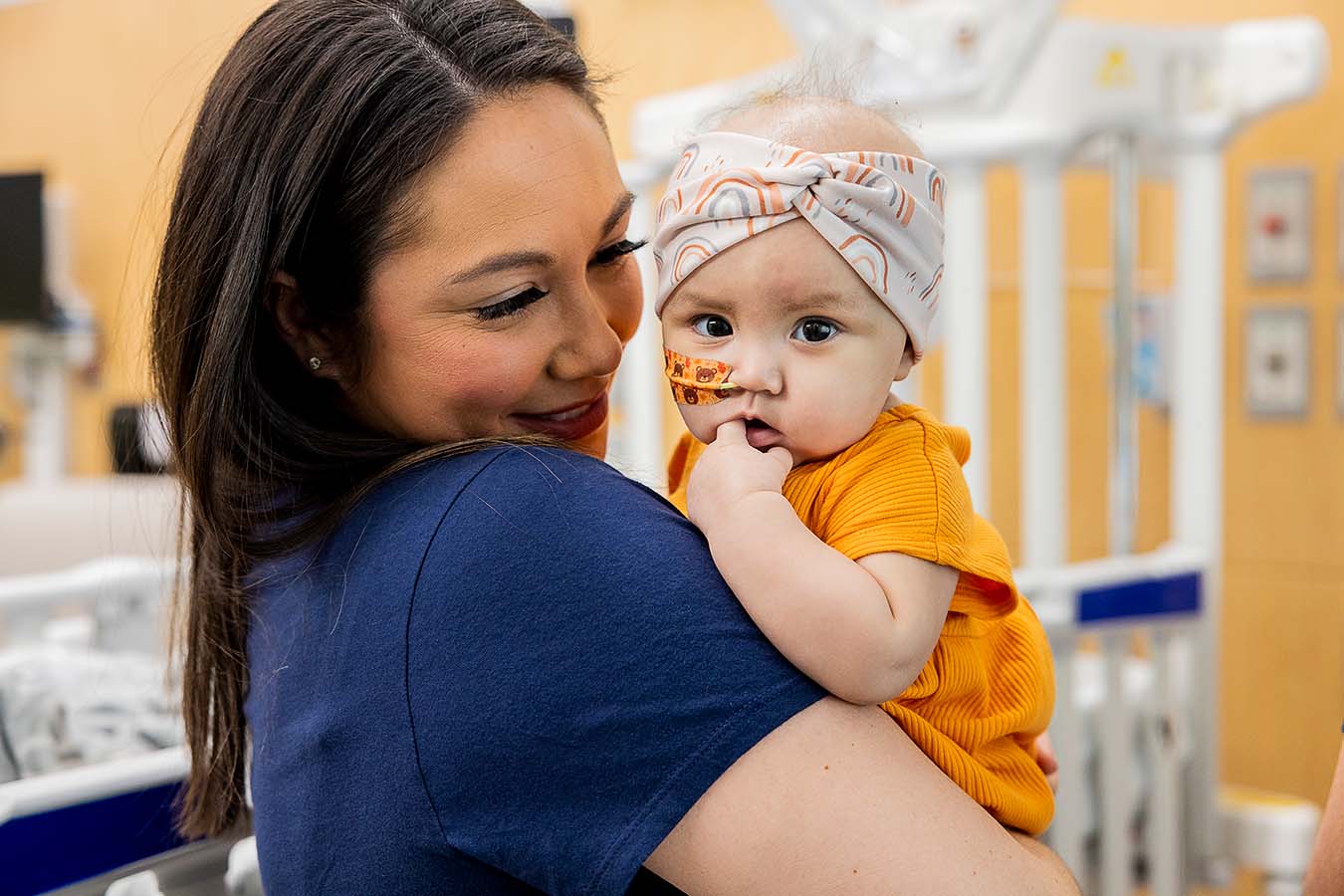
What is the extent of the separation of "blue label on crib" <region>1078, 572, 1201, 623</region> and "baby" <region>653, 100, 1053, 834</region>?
3.81 ft

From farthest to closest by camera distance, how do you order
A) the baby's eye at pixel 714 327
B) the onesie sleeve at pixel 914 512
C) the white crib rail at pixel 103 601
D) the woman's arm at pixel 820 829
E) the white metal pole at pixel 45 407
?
1. the white metal pole at pixel 45 407
2. the white crib rail at pixel 103 601
3. the baby's eye at pixel 714 327
4. the onesie sleeve at pixel 914 512
5. the woman's arm at pixel 820 829

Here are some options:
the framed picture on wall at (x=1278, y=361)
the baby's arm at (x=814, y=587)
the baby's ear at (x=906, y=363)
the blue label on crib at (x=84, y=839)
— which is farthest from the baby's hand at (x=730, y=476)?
the framed picture on wall at (x=1278, y=361)

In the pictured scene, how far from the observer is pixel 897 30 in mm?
2043

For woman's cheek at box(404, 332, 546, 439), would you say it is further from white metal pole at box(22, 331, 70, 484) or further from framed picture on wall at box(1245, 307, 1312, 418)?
white metal pole at box(22, 331, 70, 484)

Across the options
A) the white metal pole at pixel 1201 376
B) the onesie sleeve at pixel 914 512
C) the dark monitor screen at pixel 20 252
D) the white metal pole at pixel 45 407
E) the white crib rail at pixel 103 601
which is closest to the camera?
the onesie sleeve at pixel 914 512

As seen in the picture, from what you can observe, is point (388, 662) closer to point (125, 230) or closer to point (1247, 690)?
point (1247, 690)

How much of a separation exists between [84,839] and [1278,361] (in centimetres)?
244

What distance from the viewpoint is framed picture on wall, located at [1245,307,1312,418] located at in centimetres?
274

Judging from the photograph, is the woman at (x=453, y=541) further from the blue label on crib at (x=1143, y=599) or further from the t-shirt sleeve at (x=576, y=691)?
the blue label on crib at (x=1143, y=599)

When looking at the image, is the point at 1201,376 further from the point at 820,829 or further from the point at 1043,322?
the point at 820,829

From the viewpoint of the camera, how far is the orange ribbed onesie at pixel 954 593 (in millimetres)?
828

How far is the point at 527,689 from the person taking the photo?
0.73m

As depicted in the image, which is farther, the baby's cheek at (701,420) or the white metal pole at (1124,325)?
the white metal pole at (1124,325)

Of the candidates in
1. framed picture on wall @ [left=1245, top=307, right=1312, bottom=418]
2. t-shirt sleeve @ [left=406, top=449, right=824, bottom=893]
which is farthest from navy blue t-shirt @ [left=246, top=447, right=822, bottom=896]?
framed picture on wall @ [left=1245, top=307, right=1312, bottom=418]
